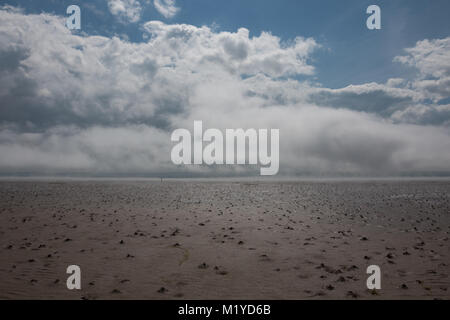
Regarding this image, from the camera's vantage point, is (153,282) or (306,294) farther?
(153,282)

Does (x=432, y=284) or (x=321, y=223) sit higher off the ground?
(x=321, y=223)

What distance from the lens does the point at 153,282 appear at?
1045 cm

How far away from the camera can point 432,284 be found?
33.8ft

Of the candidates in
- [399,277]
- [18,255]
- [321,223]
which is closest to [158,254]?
[18,255]

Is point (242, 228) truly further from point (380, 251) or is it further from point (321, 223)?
point (380, 251)

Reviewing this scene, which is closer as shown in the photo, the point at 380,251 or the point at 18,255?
the point at 18,255
